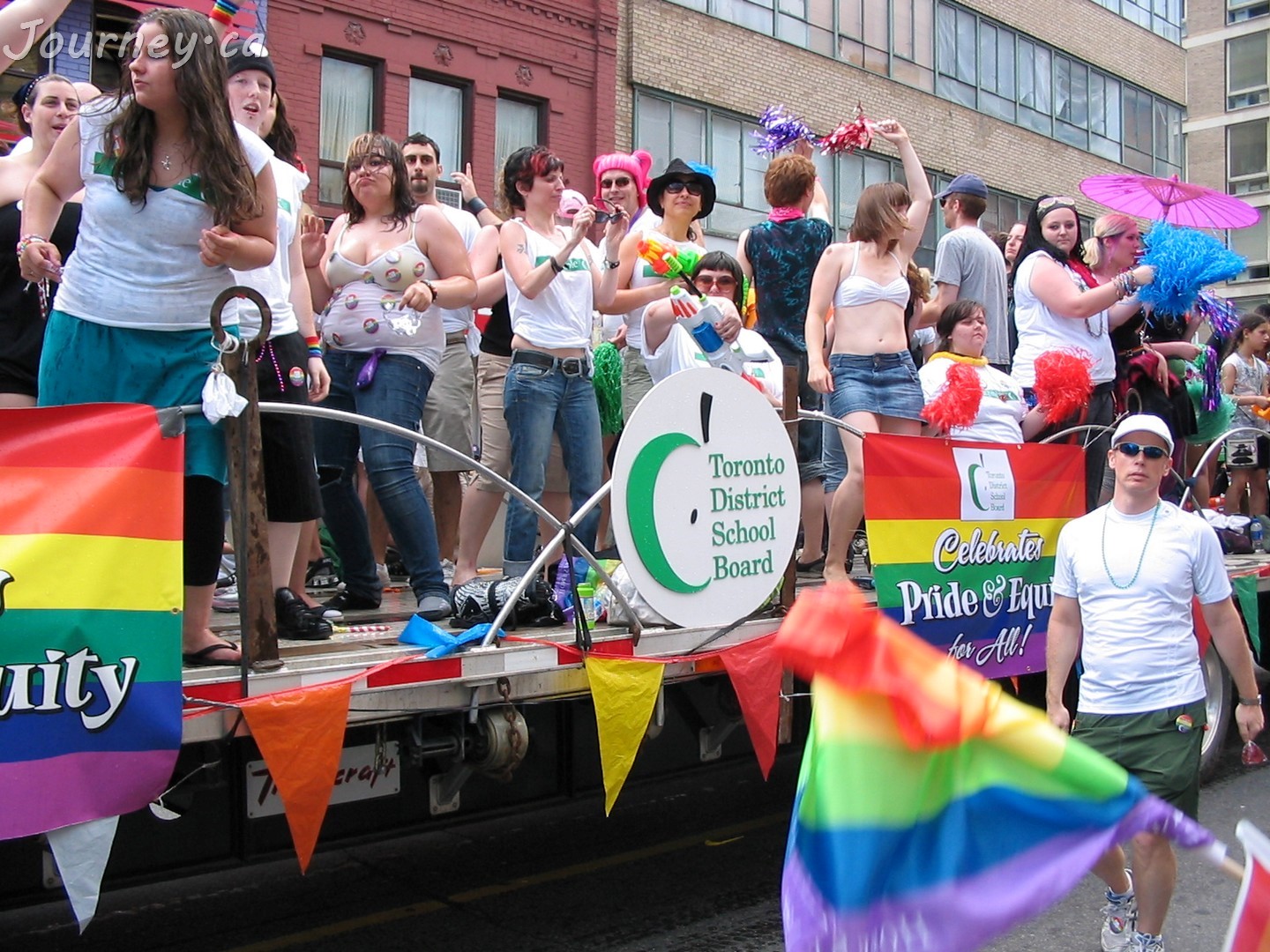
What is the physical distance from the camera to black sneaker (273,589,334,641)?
412 centimetres

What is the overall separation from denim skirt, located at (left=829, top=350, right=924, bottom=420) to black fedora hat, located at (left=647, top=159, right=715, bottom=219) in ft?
3.33

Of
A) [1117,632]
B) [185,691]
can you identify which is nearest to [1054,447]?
[1117,632]

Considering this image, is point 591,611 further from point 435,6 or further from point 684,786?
point 435,6

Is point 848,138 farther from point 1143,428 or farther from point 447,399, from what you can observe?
point 1143,428

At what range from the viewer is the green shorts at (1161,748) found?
14.4 feet

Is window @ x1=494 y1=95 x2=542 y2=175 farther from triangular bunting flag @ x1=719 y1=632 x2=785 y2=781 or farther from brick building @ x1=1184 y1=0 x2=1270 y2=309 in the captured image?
brick building @ x1=1184 y1=0 x2=1270 y2=309

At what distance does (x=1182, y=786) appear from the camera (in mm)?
4391

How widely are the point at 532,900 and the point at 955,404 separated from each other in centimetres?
282

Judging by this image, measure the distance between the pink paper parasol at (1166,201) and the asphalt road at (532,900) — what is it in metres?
4.00

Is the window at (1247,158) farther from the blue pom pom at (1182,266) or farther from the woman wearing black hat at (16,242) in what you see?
the woman wearing black hat at (16,242)

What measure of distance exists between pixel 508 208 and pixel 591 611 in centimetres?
205

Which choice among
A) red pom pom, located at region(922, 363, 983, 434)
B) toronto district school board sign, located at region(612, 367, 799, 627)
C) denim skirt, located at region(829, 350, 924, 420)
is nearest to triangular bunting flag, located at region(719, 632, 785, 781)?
toronto district school board sign, located at region(612, 367, 799, 627)

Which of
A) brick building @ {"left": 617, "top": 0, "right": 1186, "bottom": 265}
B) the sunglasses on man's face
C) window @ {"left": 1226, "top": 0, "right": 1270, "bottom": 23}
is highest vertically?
window @ {"left": 1226, "top": 0, "right": 1270, "bottom": 23}

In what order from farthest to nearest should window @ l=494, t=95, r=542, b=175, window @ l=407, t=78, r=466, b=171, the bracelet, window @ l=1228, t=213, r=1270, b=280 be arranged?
1. window @ l=1228, t=213, r=1270, b=280
2. window @ l=494, t=95, r=542, b=175
3. window @ l=407, t=78, r=466, b=171
4. the bracelet
